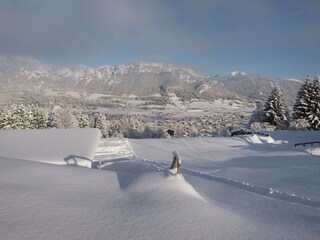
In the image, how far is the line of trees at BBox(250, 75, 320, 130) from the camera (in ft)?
104

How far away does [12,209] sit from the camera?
2975 mm

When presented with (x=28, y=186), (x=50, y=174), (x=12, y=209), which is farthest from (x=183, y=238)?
(x=50, y=174)

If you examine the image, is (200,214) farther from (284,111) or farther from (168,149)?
(284,111)

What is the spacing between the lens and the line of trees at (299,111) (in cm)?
3169

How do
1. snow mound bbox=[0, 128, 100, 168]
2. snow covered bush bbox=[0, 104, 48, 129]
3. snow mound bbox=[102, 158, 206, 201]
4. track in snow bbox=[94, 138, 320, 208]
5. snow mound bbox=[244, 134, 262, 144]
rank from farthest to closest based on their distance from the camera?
snow covered bush bbox=[0, 104, 48, 129]
snow mound bbox=[244, 134, 262, 144]
snow mound bbox=[0, 128, 100, 168]
track in snow bbox=[94, 138, 320, 208]
snow mound bbox=[102, 158, 206, 201]

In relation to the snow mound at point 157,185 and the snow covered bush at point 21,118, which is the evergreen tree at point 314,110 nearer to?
the snow mound at point 157,185

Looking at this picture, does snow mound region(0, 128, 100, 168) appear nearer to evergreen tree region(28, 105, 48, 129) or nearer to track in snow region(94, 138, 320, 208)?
track in snow region(94, 138, 320, 208)

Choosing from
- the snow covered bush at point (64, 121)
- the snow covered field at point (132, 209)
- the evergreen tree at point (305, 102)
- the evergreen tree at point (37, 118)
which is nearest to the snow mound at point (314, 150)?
the snow covered field at point (132, 209)

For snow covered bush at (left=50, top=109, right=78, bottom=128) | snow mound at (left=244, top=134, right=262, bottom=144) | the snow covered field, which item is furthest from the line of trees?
the snow covered field

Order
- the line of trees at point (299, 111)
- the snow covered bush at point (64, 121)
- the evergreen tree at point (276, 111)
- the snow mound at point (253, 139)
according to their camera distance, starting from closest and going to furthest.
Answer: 1. the snow mound at point (253, 139)
2. the line of trees at point (299, 111)
3. the evergreen tree at point (276, 111)
4. the snow covered bush at point (64, 121)

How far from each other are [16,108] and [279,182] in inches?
1513

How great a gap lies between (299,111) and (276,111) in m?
2.63

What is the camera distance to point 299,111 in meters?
32.9

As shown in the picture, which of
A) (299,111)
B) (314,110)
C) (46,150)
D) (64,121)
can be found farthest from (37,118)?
(314,110)
